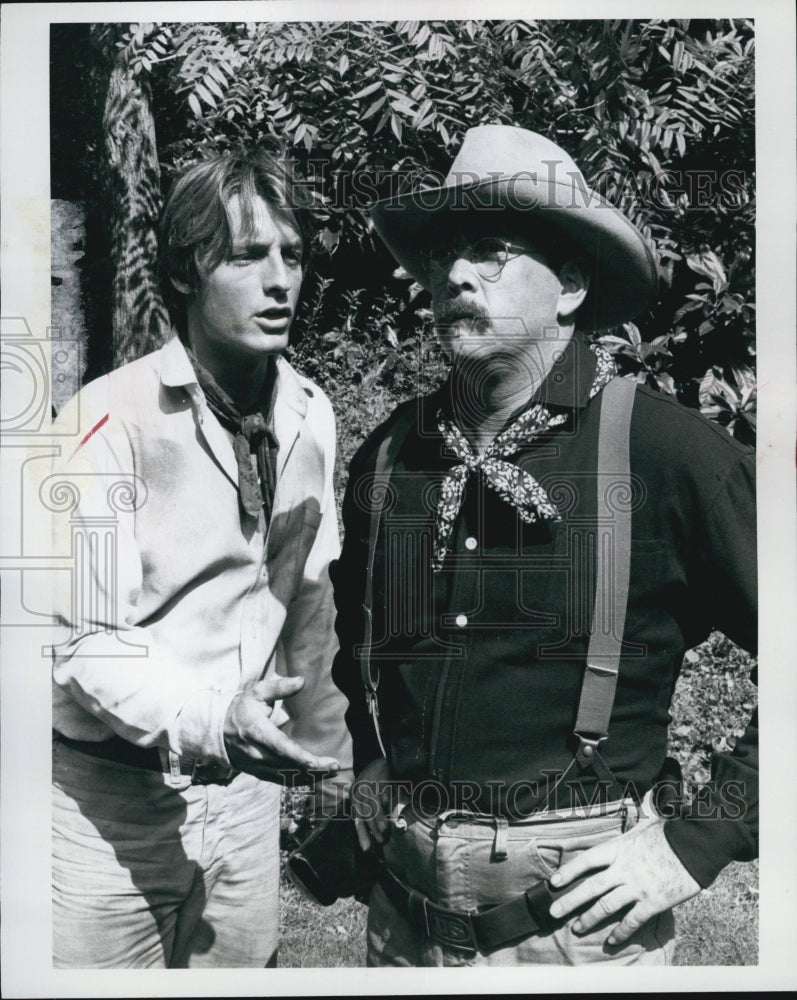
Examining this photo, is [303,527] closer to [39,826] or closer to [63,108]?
[39,826]

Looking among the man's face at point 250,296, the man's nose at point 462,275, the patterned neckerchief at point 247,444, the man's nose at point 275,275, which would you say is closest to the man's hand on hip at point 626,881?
the patterned neckerchief at point 247,444

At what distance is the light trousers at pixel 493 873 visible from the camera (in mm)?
3727

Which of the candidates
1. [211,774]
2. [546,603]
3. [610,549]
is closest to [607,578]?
[610,549]

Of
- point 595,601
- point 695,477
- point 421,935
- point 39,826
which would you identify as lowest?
point 421,935

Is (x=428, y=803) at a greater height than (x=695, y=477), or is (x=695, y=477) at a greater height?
(x=695, y=477)

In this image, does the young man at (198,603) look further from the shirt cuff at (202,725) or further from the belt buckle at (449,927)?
the belt buckle at (449,927)

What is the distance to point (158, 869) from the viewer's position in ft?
12.8

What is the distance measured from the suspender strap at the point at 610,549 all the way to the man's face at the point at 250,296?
98cm

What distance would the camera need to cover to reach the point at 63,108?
3.96m

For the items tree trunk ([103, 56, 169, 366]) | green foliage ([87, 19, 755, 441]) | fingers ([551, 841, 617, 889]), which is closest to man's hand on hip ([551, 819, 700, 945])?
fingers ([551, 841, 617, 889])

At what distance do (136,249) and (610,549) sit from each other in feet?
5.39

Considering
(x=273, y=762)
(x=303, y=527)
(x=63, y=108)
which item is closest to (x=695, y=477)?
(x=303, y=527)

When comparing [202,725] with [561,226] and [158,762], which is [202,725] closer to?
[158,762]

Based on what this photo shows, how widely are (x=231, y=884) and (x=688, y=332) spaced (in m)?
2.14
